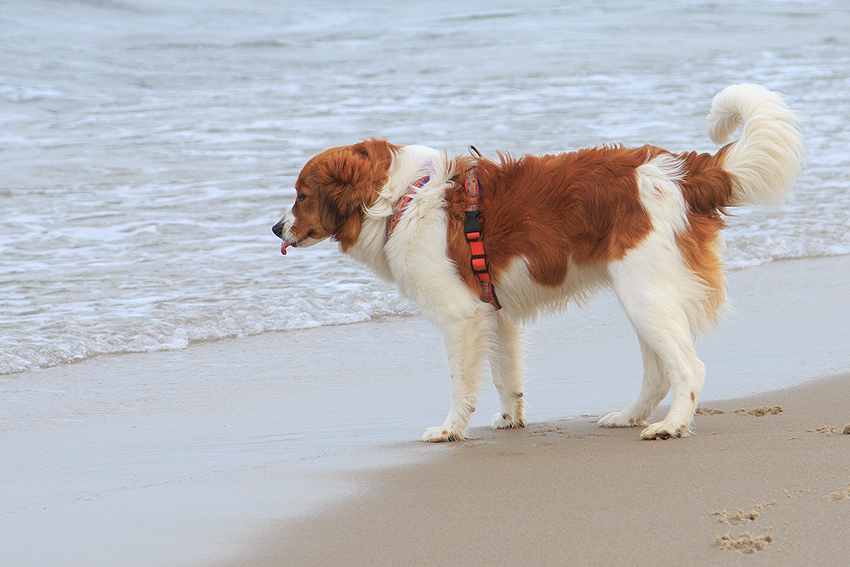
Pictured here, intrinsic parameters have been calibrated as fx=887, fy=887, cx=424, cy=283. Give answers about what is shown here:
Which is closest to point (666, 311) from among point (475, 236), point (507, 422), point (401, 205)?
point (475, 236)

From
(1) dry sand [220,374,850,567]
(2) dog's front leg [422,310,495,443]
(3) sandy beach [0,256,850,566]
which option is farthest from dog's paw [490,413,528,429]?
(1) dry sand [220,374,850,567]

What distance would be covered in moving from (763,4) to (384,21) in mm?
12880

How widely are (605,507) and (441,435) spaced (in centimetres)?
138

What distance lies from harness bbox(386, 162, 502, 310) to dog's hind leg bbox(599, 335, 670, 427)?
775 mm

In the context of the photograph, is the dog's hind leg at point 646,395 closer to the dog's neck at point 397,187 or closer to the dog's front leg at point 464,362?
the dog's front leg at point 464,362

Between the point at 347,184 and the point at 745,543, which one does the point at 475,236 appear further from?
the point at 745,543

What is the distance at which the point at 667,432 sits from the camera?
3.95m

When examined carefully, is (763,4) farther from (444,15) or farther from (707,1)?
(444,15)

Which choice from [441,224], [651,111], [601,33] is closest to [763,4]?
[601,33]

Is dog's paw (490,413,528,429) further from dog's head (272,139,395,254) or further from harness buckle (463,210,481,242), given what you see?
dog's head (272,139,395,254)

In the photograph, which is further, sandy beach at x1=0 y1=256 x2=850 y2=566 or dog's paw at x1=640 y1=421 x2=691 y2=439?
dog's paw at x1=640 y1=421 x2=691 y2=439

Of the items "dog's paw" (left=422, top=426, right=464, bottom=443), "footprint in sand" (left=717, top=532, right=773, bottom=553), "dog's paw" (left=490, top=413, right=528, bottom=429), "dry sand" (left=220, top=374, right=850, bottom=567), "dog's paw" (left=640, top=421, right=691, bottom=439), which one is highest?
"footprint in sand" (left=717, top=532, right=773, bottom=553)

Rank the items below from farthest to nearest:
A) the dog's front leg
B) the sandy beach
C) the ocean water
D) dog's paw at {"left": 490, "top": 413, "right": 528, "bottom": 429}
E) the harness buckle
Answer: the ocean water
dog's paw at {"left": 490, "top": 413, "right": 528, "bottom": 429}
the dog's front leg
the harness buckle
the sandy beach

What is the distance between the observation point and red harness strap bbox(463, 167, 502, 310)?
423cm
